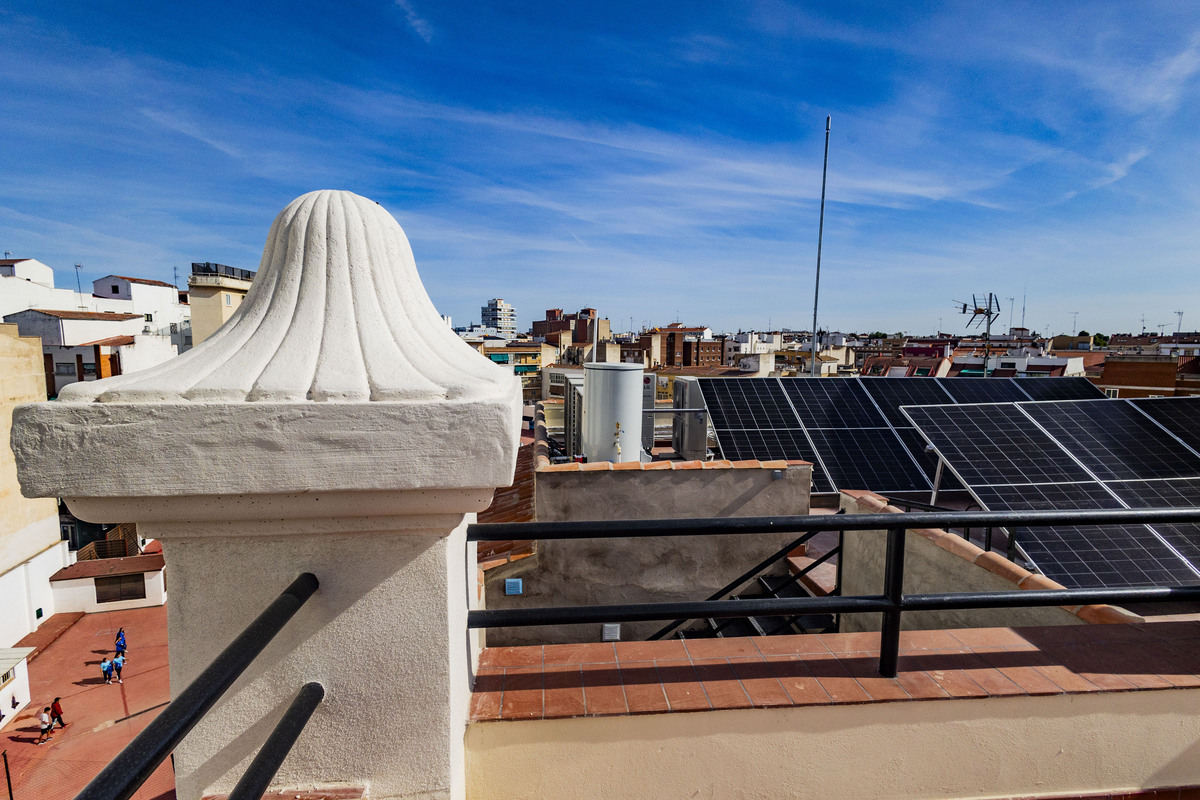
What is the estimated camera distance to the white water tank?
6.89 m

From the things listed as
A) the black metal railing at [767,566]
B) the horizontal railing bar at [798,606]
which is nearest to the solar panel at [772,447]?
the black metal railing at [767,566]

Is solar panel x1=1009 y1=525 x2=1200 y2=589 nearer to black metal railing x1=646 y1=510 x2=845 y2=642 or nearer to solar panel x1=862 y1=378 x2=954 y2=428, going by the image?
black metal railing x1=646 y1=510 x2=845 y2=642

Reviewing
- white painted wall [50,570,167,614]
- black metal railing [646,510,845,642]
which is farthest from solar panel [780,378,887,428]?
white painted wall [50,570,167,614]

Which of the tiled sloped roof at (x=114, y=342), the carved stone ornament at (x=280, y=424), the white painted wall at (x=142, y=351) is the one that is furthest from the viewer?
the tiled sloped roof at (x=114, y=342)

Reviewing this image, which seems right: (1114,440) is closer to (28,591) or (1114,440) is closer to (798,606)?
(798,606)

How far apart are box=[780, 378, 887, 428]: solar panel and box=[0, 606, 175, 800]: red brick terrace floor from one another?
1278cm

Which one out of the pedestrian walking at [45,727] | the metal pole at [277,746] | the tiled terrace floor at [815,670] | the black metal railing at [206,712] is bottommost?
the pedestrian walking at [45,727]

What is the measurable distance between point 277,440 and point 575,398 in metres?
8.48

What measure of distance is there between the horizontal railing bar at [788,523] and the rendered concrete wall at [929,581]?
250 centimetres

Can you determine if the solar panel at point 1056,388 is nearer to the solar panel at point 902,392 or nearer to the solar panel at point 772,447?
the solar panel at point 902,392

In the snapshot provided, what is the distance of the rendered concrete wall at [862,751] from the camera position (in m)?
1.47

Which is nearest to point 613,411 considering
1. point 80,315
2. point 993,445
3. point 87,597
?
point 993,445

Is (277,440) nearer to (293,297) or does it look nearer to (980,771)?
(293,297)

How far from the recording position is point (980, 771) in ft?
5.26
